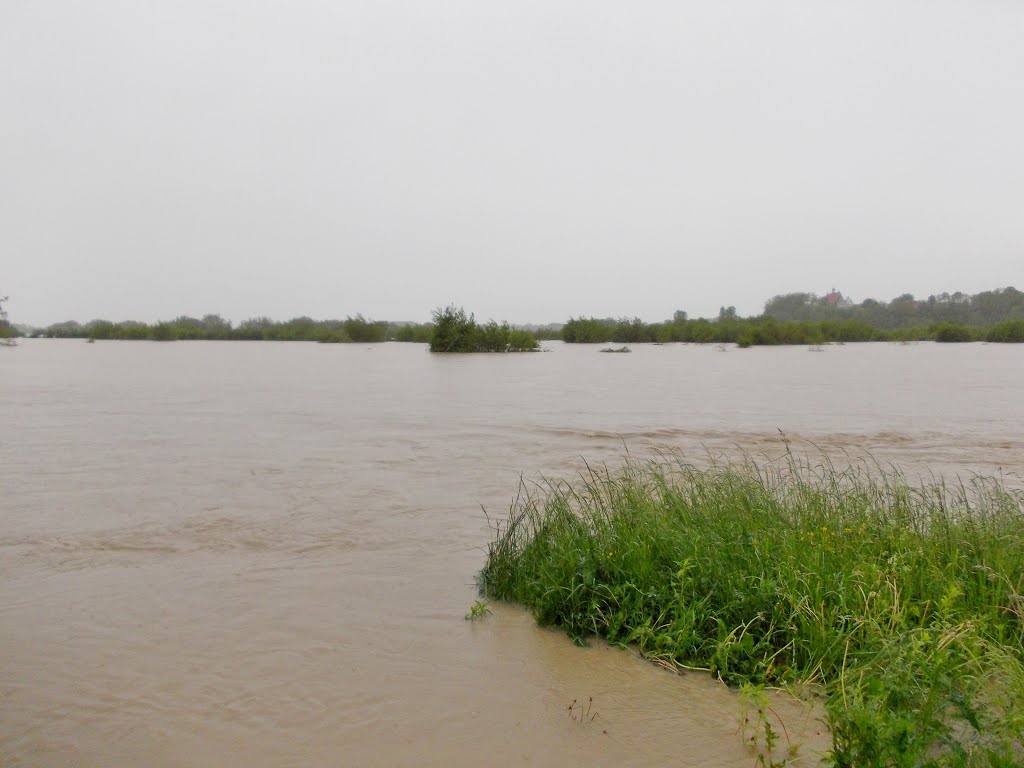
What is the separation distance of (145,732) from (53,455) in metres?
10.1

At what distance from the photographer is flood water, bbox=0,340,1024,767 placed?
12.1 ft

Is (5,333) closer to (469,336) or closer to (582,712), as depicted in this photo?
(469,336)

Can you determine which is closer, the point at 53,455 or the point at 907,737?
the point at 907,737

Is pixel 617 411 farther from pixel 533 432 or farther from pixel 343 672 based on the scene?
pixel 343 672

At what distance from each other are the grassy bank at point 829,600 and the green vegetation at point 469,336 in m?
45.3

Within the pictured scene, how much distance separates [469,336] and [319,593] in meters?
46.1

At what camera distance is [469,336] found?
51.6 m

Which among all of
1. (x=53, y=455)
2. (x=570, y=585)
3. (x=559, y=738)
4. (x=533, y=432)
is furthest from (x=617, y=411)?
(x=559, y=738)

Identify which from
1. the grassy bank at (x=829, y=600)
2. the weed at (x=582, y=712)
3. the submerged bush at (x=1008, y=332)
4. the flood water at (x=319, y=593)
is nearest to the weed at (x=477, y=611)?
the flood water at (x=319, y=593)

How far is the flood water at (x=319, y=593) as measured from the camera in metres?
3.67

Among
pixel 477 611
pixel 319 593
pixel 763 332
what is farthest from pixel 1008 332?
pixel 319 593

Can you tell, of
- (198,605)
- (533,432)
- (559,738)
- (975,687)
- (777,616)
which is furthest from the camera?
(533,432)

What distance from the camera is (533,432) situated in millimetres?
15031

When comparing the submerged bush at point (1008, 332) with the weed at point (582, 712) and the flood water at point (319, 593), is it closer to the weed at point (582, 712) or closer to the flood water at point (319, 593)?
the flood water at point (319, 593)
